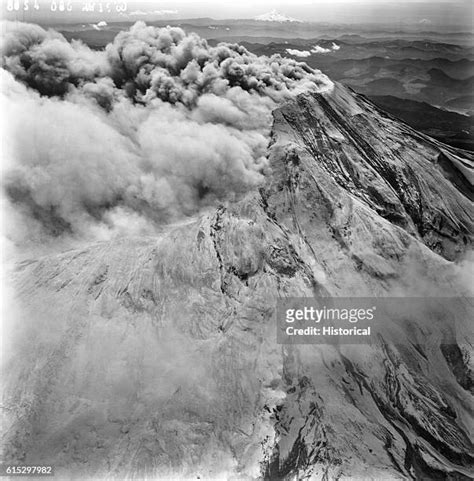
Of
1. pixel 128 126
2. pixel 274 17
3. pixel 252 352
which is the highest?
pixel 274 17

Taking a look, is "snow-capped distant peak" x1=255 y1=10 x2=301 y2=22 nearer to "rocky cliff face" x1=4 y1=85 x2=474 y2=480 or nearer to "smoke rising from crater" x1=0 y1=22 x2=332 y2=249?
"smoke rising from crater" x1=0 y1=22 x2=332 y2=249

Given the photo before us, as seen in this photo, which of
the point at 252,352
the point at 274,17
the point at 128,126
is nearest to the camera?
the point at 252,352

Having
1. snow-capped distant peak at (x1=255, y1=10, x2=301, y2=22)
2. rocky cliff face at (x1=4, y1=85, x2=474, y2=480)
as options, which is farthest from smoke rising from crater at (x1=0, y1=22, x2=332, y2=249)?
snow-capped distant peak at (x1=255, y1=10, x2=301, y2=22)

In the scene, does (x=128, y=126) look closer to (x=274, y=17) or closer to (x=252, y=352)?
(x=274, y=17)

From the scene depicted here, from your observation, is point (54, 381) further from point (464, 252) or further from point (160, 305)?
point (464, 252)

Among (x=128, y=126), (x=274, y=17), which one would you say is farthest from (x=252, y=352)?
(x=274, y=17)

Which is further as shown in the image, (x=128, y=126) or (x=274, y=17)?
(x=128, y=126)

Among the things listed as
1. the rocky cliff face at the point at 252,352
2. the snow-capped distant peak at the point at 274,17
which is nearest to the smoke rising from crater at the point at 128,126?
the rocky cliff face at the point at 252,352
